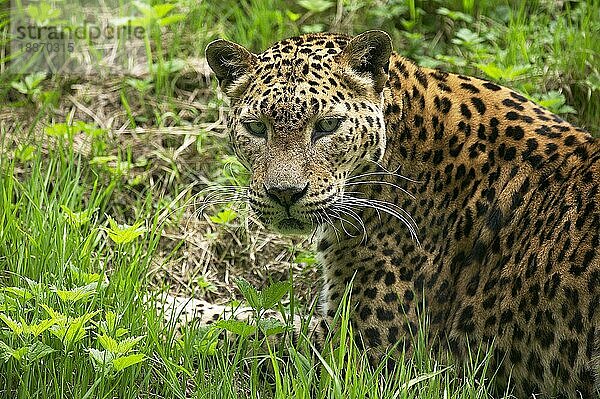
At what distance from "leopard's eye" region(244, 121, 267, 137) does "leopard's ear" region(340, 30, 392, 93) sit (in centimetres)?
60

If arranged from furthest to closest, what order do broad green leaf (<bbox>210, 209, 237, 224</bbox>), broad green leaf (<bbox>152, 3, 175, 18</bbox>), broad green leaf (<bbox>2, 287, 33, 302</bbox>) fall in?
1. broad green leaf (<bbox>152, 3, 175, 18</bbox>)
2. broad green leaf (<bbox>210, 209, 237, 224</bbox>)
3. broad green leaf (<bbox>2, 287, 33, 302</bbox>)

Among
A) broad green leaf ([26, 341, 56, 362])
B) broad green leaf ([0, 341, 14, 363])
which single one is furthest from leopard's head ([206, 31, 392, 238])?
broad green leaf ([0, 341, 14, 363])

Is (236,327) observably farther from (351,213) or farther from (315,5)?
(315,5)

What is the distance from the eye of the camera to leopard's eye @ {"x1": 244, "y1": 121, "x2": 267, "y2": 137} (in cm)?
595

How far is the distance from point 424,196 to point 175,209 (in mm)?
2363

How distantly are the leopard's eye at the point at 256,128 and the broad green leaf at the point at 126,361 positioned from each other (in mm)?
1492

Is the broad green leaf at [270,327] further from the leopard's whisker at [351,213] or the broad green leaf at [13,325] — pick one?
the broad green leaf at [13,325]

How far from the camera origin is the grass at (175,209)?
5.45 m

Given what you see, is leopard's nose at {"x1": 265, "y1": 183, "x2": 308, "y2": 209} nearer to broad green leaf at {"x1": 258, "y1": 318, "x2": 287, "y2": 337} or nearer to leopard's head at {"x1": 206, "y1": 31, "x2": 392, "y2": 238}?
leopard's head at {"x1": 206, "y1": 31, "x2": 392, "y2": 238}

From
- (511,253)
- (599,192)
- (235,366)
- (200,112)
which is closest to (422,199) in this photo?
(511,253)

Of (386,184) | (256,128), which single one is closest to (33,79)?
(256,128)

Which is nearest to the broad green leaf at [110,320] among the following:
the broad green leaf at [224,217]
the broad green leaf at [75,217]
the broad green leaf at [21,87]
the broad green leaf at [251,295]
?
the broad green leaf at [251,295]

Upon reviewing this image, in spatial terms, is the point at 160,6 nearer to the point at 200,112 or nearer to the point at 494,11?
the point at 200,112

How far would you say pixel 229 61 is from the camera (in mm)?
6199
